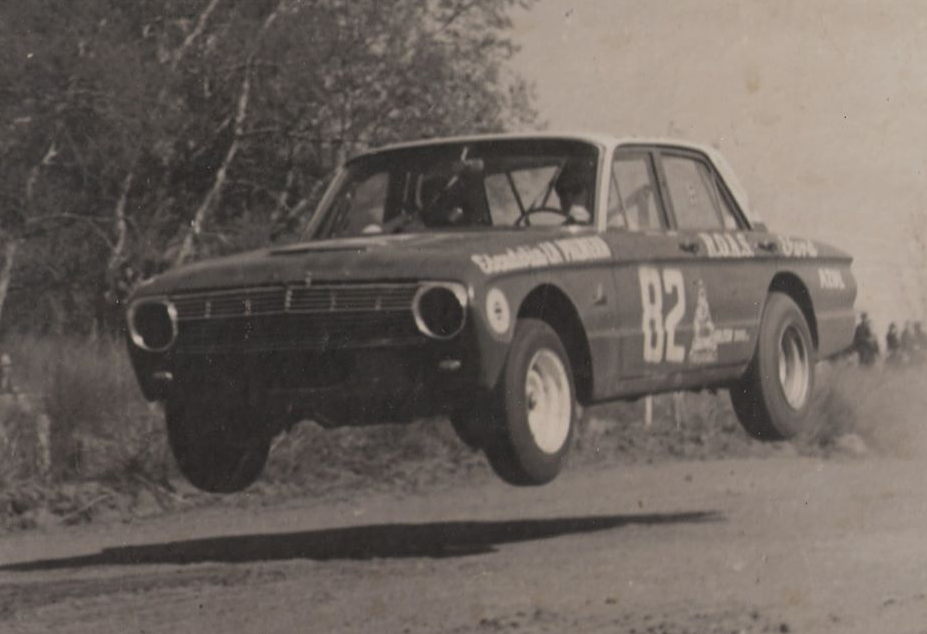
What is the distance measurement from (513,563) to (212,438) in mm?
3709

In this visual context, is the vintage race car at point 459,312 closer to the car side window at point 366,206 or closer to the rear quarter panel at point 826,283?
the car side window at point 366,206

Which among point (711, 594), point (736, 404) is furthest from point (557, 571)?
point (736, 404)

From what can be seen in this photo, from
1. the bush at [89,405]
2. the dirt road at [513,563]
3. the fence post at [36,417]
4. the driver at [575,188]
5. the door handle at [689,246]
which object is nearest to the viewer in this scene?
the driver at [575,188]

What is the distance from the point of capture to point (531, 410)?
6441 mm

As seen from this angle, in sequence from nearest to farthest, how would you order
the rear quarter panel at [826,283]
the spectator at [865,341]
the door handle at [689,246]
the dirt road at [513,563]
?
the door handle at [689,246] → the dirt road at [513,563] → the rear quarter panel at [826,283] → the spectator at [865,341]

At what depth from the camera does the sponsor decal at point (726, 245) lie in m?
7.73

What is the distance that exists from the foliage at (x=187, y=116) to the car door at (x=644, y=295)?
275 centimetres

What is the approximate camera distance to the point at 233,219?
490 inches

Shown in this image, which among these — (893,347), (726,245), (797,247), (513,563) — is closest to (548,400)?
(726,245)

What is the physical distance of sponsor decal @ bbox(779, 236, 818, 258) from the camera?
27.6 feet

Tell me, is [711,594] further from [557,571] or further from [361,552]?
[361,552]

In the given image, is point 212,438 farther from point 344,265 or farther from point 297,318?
point 344,265

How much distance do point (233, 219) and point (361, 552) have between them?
2793 mm

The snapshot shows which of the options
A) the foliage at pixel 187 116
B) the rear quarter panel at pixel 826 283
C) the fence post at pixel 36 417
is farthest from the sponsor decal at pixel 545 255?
the fence post at pixel 36 417
